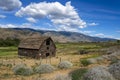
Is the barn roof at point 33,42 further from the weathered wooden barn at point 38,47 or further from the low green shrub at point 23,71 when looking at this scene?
the low green shrub at point 23,71

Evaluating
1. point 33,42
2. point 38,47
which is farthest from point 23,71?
point 33,42

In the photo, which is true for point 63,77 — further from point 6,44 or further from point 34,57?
point 6,44

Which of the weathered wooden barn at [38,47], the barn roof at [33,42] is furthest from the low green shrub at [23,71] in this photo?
the barn roof at [33,42]

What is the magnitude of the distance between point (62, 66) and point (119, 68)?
15671mm

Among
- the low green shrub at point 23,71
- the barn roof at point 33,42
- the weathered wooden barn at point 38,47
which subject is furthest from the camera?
the barn roof at point 33,42

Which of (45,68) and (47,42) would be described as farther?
(47,42)

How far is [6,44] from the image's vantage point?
11331 cm

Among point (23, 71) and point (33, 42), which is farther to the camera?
point (33, 42)

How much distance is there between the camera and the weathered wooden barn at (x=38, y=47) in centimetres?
5690

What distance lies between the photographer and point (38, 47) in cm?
5631

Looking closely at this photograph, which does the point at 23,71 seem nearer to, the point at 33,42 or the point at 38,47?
the point at 38,47

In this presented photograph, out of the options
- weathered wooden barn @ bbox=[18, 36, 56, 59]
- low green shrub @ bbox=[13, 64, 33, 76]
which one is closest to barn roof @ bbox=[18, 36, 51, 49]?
weathered wooden barn @ bbox=[18, 36, 56, 59]

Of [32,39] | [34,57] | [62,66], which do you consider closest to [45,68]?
[62,66]

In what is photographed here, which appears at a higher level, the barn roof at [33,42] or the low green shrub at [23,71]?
the barn roof at [33,42]
